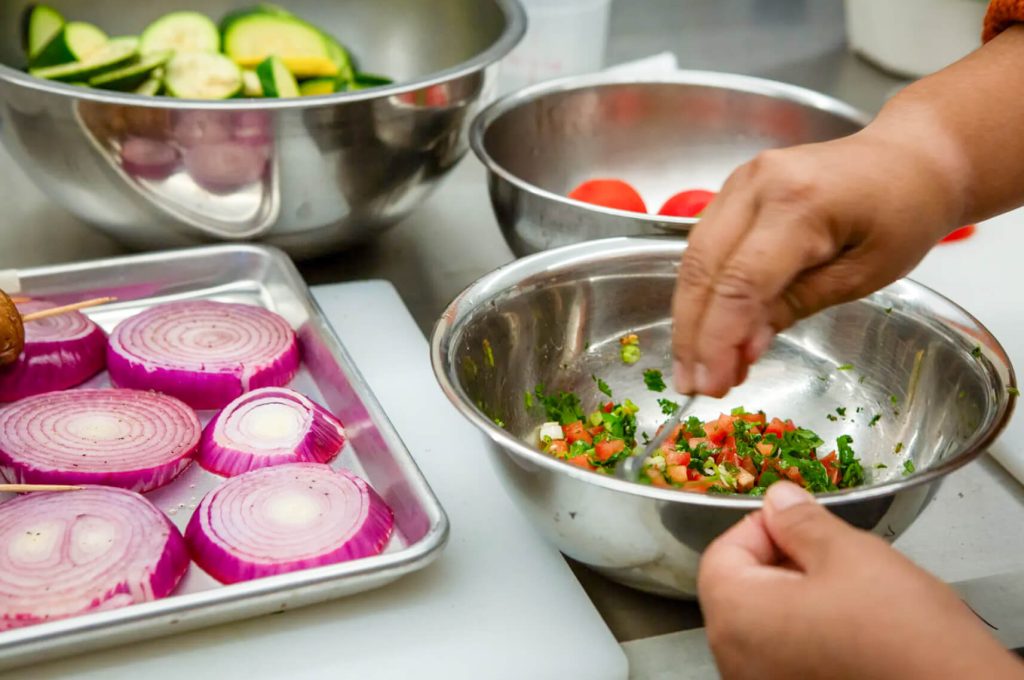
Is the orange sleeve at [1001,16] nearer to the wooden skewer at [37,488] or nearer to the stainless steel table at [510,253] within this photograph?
the stainless steel table at [510,253]

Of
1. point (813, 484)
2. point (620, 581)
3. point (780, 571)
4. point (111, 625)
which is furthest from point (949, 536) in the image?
point (111, 625)

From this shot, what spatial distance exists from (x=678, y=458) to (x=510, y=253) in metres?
0.56

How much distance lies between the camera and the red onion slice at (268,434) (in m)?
0.98

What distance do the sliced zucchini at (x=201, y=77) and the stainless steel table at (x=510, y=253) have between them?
23cm

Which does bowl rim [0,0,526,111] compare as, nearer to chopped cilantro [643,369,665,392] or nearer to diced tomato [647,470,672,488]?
chopped cilantro [643,369,665,392]

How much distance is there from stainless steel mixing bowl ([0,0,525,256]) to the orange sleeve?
20.0 inches

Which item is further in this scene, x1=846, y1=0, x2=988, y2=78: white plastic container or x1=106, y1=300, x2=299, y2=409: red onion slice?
x1=846, y1=0, x2=988, y2=78: white plastic container

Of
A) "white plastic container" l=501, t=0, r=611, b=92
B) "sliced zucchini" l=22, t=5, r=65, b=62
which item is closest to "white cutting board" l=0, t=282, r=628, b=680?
"sliced zucchini" l=22, t=5, r=65, b=62

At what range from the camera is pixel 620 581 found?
34.1 inches

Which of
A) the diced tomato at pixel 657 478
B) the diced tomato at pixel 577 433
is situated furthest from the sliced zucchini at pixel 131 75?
the diced tomato at pixel 657 478

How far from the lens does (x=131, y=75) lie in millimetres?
1273

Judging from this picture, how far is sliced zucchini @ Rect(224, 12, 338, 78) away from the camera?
4.61 feet

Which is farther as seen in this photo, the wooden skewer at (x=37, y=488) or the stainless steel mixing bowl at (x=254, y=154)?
the stainless steel mixing bowl at (x=254, y=154)

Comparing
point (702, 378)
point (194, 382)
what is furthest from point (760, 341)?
point (194, 382)
